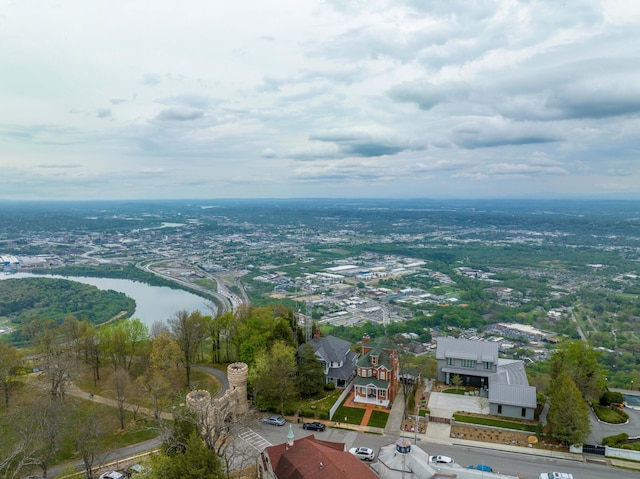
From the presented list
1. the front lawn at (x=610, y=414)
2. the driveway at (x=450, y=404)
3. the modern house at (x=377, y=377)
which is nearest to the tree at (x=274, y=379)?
the modern house at (x=377, y=377)

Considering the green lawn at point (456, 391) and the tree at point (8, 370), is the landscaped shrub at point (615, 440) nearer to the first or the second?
the green lawn at point (456, 391)

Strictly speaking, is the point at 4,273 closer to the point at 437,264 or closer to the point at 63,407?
the point at 63,407

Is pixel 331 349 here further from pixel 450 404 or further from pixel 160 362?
pixel 160 362

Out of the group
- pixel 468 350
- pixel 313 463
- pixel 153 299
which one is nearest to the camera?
pixel 313 463

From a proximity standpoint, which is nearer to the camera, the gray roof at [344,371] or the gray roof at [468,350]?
the gray roof at [468,350]

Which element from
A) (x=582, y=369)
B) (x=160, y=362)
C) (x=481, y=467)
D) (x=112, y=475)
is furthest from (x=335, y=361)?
(x=112, y=475)

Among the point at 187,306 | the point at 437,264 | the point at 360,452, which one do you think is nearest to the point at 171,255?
the point at 187,306
